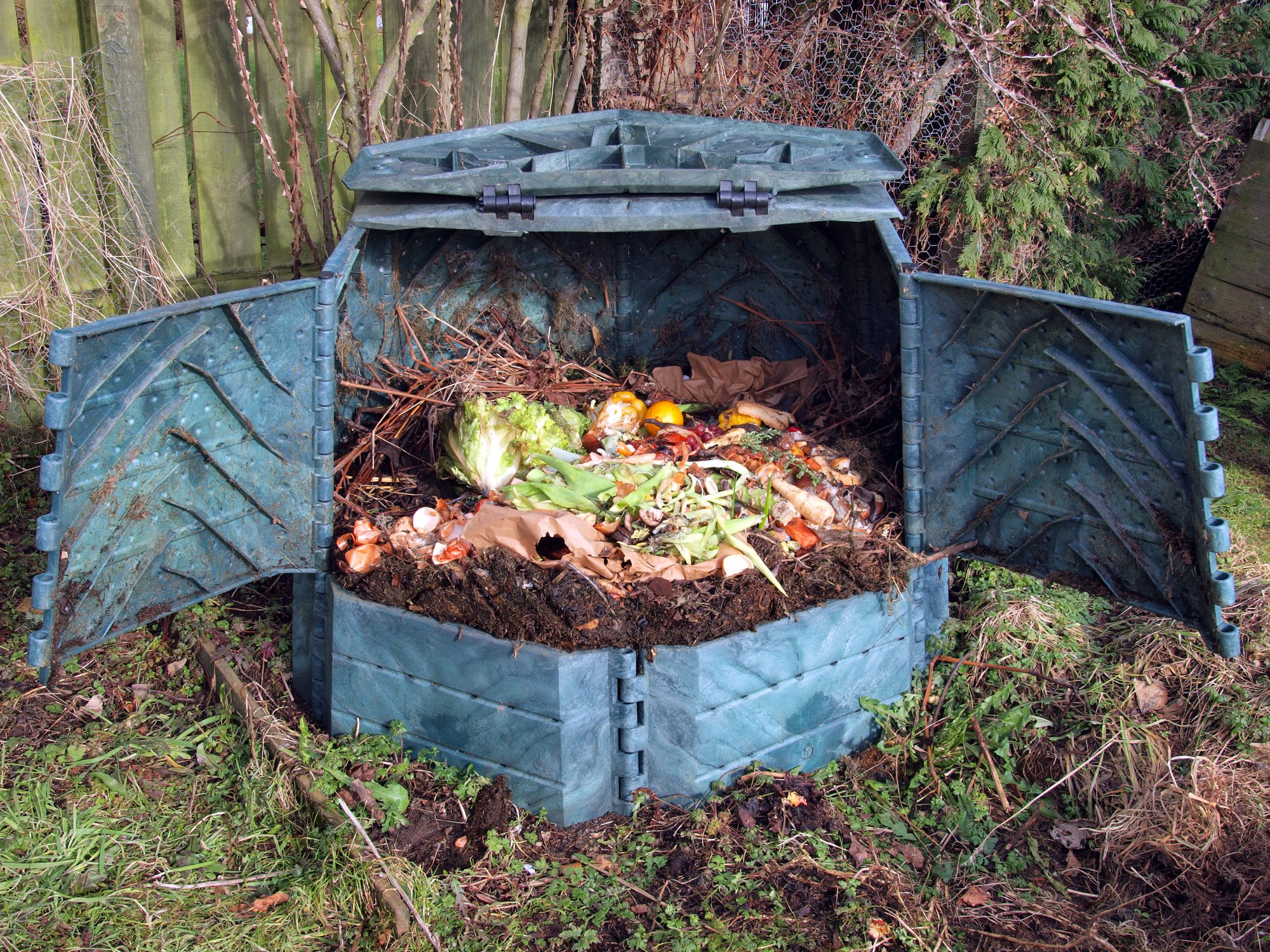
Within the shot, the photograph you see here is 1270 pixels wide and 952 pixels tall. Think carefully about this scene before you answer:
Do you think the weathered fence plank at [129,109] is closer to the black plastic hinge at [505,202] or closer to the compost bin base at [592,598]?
the black plastic hinge at [505,202]

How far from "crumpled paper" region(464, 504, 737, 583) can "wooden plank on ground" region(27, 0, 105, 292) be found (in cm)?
228

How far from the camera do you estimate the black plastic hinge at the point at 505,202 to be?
3.63m

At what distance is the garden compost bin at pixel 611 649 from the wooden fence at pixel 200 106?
4.08ft

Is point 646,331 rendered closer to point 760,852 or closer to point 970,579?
point 970,579

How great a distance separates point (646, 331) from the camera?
203 inches

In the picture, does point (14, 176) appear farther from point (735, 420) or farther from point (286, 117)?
point (735, 420)

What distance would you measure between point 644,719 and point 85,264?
310cm

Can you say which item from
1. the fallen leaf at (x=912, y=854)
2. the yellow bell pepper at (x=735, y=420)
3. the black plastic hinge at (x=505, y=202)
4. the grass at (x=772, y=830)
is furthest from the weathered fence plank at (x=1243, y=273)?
the black plastic hinge at (x=505, y=202)

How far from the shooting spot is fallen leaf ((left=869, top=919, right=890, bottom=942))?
3.01 meters

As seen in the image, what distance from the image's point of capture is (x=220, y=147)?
4.95 metres

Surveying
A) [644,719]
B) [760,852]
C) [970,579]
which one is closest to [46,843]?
[644,719]

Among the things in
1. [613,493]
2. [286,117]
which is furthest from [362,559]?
[286,117]

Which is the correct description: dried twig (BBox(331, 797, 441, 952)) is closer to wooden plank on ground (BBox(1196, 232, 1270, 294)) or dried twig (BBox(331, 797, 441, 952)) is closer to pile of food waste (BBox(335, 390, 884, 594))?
pile of food waste (BBox(335, 390, 884, 594))

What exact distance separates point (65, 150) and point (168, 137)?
0.50 metres
